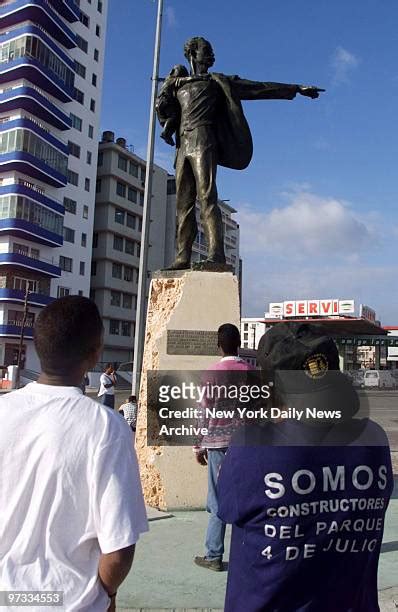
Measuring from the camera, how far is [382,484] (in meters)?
1.68

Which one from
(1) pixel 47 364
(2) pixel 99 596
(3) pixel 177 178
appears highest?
(3) pixel 177 178

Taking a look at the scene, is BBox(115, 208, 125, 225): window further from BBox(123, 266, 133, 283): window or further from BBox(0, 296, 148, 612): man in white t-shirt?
BBox(0, 296, 148, 612): man in white t-shirt

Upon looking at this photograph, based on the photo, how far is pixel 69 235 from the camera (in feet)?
154

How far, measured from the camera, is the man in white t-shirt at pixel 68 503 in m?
1.52

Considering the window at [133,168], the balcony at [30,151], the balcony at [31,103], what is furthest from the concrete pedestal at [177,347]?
the window at [133,168]

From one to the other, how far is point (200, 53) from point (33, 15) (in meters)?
41.2

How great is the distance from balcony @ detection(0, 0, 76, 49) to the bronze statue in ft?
134

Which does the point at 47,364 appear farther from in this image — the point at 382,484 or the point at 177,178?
the point at 177,178

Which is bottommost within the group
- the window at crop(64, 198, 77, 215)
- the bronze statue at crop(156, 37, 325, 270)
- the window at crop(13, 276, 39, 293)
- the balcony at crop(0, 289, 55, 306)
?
the bronze statue at crop(156, 37, 325, 270)

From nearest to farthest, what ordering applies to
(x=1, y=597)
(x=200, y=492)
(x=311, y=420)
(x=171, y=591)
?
1. (x=1, y=597)
2. (x=311, y=420)
3. (x=171, y=591)
4. (x=200, y=492)

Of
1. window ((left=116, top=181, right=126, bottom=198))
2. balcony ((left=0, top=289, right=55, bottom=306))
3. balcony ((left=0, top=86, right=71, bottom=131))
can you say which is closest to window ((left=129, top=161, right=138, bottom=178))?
window ((left=116, top=181, right=126, bottom=198))

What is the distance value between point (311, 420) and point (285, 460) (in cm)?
14

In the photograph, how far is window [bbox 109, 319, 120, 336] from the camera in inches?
2056

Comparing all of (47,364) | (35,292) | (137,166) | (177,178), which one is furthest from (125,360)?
(47,364)
